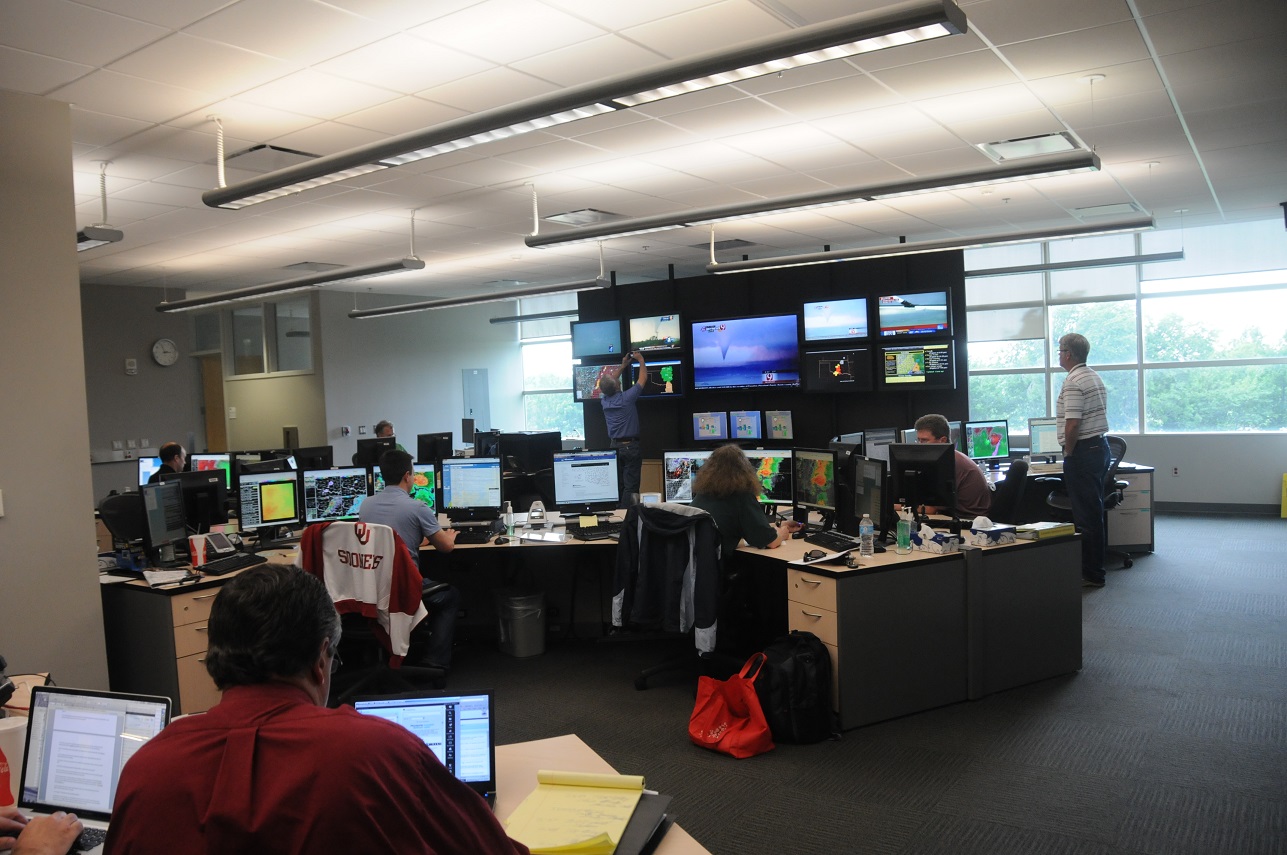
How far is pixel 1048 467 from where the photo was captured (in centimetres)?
791

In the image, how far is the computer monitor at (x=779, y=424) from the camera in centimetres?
952

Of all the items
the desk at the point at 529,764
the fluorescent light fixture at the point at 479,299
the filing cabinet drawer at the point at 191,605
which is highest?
the fluorescent light fixture at the point at 479,299

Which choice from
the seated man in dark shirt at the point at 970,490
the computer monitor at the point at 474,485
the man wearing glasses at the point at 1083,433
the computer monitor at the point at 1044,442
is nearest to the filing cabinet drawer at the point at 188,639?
the computer monitor at the point at 474,485

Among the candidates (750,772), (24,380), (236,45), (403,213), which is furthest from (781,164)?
(24,380)

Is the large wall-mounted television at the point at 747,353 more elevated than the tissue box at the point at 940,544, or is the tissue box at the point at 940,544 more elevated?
the large wall-mounted television at the point at 747,353

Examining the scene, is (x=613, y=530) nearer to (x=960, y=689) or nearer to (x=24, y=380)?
(x=960, y=689)

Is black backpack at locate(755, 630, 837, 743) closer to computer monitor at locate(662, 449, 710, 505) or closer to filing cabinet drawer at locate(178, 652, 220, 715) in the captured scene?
computer monitor at locate(662, 449, 710, 505)

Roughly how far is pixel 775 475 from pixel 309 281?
5047 millimetres

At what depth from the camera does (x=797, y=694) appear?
12.8ft

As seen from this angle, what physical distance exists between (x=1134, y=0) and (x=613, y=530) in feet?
12.3

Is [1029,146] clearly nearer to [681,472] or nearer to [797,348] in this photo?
[681,472]

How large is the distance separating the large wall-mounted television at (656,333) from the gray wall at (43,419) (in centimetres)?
662

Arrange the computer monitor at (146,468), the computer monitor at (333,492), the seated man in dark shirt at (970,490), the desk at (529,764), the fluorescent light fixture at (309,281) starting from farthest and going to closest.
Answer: the computer monitor at (146,468), the fluorescent light fixture at (309,281), the computer monitor at (333,492), the seated man in dark shirt at (970,490), the desk at (529,764)

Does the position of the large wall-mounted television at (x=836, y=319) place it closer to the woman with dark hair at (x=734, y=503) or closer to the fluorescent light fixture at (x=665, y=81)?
the woman with dark hair at (x=734, y=503)
